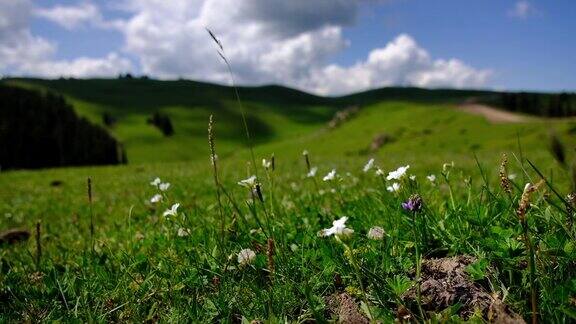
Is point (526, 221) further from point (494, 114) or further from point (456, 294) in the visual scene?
point (494, 114)

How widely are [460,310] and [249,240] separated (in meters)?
2.14

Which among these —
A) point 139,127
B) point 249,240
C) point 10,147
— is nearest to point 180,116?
point 139,127

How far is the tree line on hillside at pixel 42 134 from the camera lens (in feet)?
221

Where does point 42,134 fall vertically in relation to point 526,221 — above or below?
below

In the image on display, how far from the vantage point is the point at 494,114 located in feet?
298

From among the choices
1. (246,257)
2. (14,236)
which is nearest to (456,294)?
(246,257)

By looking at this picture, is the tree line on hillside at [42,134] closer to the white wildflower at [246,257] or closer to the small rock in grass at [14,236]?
the small rock in grass at [14,236]

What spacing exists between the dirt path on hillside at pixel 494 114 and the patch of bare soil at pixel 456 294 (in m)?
81.4

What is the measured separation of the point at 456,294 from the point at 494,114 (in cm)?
9518

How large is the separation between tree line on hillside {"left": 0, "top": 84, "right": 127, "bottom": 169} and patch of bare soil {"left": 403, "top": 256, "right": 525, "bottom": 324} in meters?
70.9

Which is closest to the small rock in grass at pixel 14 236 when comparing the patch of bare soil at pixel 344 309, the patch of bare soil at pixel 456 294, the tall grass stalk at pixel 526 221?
the patch of bare soil at pixel 344 309

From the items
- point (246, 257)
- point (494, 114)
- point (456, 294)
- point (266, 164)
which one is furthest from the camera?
point (494, 114)

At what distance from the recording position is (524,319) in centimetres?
308

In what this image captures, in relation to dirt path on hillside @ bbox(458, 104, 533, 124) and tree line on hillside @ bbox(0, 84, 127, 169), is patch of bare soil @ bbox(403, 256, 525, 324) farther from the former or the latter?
dirt path on hillside @ bbox(458, 104, 533, 124)
